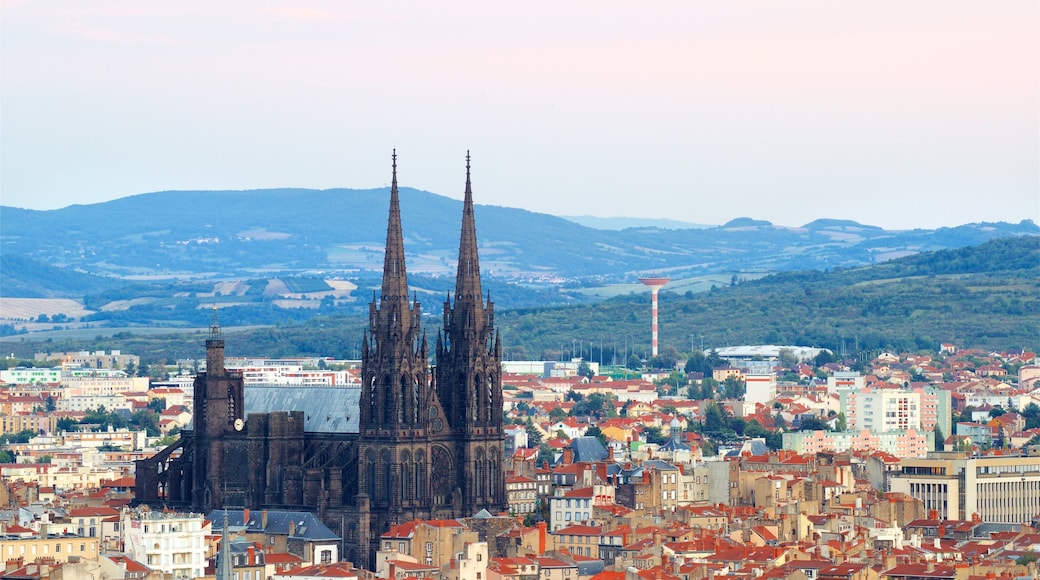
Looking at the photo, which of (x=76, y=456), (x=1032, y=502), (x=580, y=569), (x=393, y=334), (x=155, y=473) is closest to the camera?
(x=580, y=569)

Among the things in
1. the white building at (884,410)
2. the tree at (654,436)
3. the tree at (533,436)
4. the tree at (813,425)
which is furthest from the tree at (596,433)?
the white building at (884,410)

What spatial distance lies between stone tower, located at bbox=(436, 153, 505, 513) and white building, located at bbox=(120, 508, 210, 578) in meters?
17.0

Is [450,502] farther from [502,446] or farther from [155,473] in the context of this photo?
[155,473]

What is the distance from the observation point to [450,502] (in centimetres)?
11462

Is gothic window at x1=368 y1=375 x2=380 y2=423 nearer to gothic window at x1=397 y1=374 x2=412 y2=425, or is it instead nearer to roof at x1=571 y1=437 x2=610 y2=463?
gothic window at x1=397 y1=374 x2=412 y2=425

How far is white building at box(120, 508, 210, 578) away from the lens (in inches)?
3802

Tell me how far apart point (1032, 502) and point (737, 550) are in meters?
36.3

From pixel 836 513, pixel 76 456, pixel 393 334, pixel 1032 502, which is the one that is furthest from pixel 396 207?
pixel 76 456

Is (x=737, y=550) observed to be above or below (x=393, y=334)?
below

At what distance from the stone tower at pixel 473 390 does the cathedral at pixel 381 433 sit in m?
0.04

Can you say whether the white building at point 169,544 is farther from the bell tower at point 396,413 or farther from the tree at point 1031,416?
the tree at point 1031,416

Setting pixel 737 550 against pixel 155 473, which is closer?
pixel 737 550

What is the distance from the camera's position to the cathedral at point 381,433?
113250 mm

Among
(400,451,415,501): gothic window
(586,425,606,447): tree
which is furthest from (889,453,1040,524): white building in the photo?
(586,425,606,447): tree
